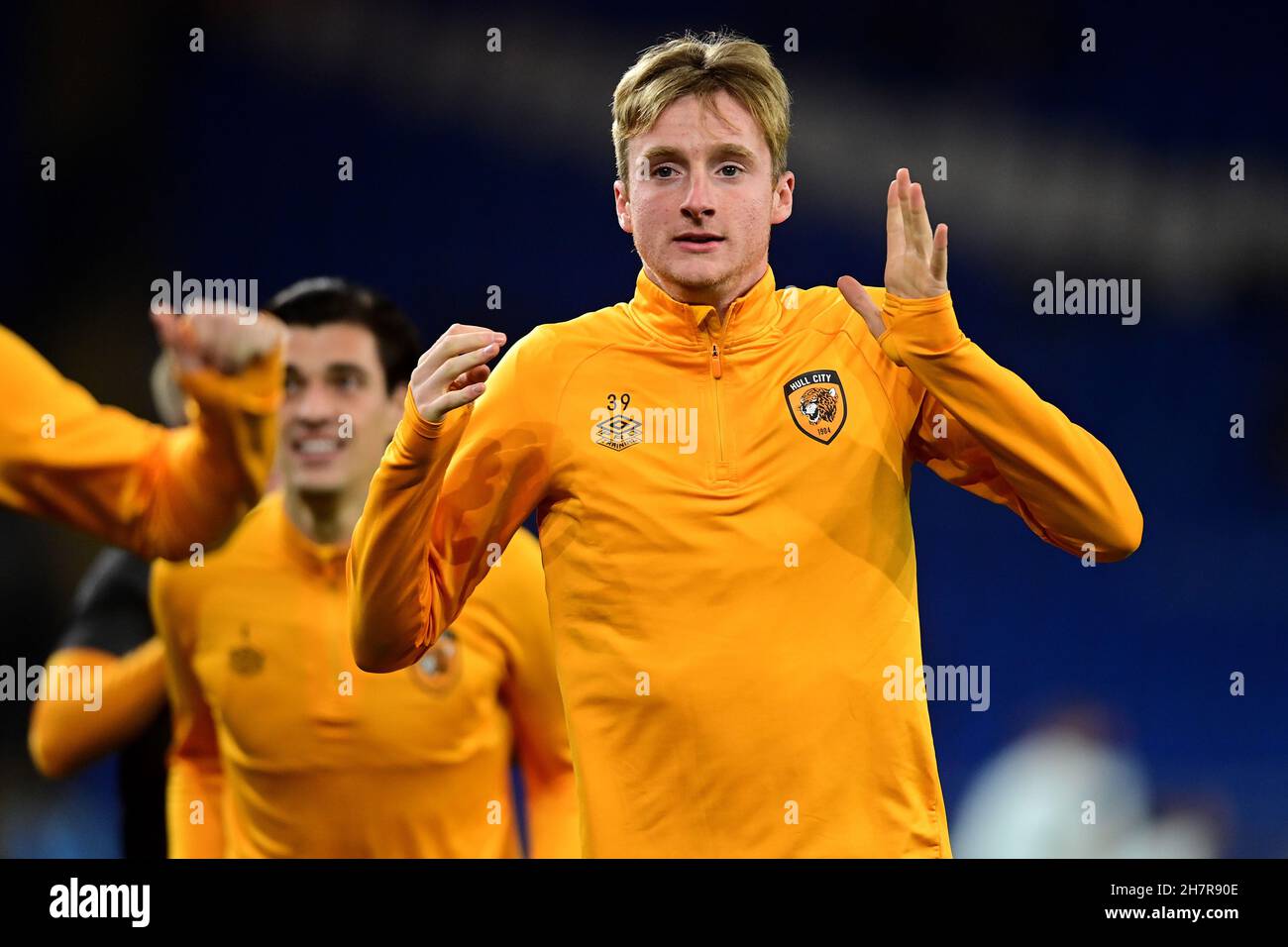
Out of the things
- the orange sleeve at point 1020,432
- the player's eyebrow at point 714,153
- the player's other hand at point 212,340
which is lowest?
the orange sleeve at point 1020,432

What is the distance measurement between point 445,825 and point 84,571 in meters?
1.68

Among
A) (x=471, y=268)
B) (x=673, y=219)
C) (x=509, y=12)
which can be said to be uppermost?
(x=509, y=12)

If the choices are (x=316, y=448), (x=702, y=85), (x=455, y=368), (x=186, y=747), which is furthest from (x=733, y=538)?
(x=186, y=747)

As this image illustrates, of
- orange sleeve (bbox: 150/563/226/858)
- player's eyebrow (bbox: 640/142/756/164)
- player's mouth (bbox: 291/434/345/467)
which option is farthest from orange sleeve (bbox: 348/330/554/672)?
orange sleeve (bbox: 150/563/226/858)

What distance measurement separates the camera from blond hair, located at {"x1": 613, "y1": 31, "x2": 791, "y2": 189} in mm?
2326

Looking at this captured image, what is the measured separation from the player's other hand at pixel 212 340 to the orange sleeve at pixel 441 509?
274 mm

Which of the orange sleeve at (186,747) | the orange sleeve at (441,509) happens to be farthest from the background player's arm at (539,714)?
the orange sleeve at (441,509)

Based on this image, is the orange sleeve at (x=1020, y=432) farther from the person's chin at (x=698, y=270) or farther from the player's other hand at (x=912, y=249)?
the person's chin at (x=698, y=270)

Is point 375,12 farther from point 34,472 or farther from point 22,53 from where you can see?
point 34,472

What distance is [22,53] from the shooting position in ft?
13.9

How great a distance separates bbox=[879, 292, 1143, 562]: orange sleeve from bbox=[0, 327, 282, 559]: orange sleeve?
0.94 m

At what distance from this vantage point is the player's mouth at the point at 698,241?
7.48 ft

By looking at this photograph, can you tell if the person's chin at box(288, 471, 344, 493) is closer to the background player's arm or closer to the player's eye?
the player's eye
